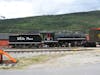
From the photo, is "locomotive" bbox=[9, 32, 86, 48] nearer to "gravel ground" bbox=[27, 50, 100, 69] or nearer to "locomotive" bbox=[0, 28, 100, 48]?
"locomotive" bbox=[0, 28, 100, 48]

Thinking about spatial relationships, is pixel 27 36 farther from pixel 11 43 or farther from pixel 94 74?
pixel 94 74

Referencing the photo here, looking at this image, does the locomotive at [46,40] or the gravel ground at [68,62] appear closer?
the gravel ground at [68,62]

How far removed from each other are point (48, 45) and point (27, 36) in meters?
5.53

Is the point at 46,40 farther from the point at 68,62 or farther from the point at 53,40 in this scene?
the point at 68,62

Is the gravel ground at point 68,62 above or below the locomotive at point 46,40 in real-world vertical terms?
below

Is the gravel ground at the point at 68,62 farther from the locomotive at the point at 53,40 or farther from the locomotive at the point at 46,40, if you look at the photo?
the locomotive at the point at 46,40

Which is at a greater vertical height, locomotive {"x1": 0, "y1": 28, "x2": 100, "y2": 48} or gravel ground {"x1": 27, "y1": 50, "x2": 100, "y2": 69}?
locomotive {"x1": 0, "y1": 28, "x2": 100, "y2": 48}

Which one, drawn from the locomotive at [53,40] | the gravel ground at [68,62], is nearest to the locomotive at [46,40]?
the locomotive at [53,40]

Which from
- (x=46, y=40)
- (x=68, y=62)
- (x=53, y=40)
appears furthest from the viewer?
(x=53, y=40)

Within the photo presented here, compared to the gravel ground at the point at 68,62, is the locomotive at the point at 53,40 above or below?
above

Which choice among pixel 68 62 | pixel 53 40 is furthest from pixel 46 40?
pixel 68 62

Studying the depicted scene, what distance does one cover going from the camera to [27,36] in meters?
83.8

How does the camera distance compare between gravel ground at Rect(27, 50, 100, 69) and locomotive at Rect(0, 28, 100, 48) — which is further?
locomotive at Rect(0, 28, 100, 48)

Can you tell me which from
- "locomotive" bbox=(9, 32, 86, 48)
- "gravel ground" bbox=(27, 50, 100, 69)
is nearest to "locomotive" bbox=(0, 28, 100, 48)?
"locomotive" bbox=(9, 32, 86, 48)
